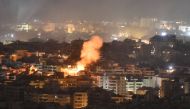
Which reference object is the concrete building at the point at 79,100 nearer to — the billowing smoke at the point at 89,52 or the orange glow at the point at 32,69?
the orange glow at the point at 32,69

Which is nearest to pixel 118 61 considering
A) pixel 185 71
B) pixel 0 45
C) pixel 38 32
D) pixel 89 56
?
pixel 89 56

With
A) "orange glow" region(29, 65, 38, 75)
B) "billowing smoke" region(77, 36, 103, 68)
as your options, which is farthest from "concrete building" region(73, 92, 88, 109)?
"billowing smoke" region(77, 36, 103, 68)

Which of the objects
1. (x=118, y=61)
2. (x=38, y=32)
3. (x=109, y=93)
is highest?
(x=38, y=32)

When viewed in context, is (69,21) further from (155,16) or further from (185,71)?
(185,71)

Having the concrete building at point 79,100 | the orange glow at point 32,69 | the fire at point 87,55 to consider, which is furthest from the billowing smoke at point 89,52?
the concrete building at point 79,100

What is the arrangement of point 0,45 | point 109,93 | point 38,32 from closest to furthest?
point 109,93
point 0,45
point 38,32

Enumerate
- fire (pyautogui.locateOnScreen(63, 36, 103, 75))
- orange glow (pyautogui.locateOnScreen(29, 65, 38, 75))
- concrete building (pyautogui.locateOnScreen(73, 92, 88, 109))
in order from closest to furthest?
1. concrete building (pyautogui.locateOnScreen(73, 92, 88, 109))
2. orange glow (pyautogui.locateOnScreen(29, 65, 38, 75))
3. fire (pyautogui.locateOnScreen(63, 36, 103, 75))

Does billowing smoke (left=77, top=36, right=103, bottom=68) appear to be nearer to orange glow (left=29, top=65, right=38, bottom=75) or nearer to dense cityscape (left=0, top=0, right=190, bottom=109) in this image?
dense cityscape (left=0, top=0, right=190, bottom=109)

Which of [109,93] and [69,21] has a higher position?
[69,21]
